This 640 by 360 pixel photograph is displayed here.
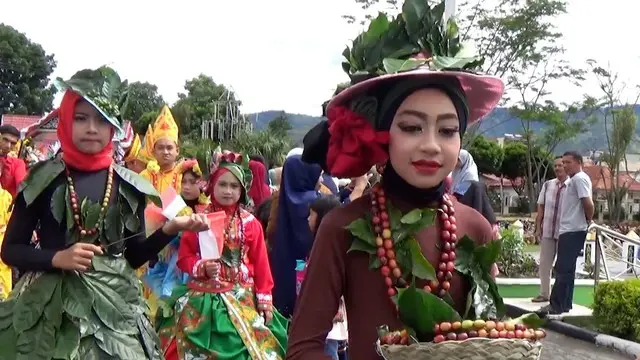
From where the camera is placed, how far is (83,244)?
3127 mm

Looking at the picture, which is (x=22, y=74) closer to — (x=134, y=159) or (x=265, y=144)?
(x=265, y=144)

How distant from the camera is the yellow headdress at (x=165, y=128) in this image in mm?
7496

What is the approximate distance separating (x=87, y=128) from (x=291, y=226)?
181 centimetres

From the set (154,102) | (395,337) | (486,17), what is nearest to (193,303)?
(395,337)

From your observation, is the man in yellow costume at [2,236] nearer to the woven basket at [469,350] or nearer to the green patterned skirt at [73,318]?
the green patterned skirt at [73,318]

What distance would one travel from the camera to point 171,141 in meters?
7.49

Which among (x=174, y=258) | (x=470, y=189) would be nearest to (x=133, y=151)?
(x=174, y=258)

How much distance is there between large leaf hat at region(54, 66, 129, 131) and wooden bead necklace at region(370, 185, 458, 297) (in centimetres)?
168

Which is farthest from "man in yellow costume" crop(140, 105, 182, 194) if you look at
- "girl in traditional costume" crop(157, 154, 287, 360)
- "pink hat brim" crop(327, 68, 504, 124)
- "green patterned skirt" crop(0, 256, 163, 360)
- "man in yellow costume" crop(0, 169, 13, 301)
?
"pink hat brim" crop(327, 68, 504, 124)

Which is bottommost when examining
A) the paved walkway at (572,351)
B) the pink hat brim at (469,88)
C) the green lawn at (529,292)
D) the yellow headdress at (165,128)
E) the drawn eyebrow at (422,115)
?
the paved walkway at (572,351)

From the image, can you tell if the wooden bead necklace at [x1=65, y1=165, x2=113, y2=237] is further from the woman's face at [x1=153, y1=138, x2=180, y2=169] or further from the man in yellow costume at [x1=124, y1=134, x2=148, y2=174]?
the man in yellow costume at [x1=124, y1=134, x2=148, y2=174]

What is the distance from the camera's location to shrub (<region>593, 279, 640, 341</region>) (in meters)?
7.52

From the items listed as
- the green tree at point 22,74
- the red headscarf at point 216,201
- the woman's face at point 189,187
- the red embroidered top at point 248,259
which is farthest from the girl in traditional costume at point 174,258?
the green tree at point 22,74

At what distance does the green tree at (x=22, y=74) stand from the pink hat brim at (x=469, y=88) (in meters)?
54.0
